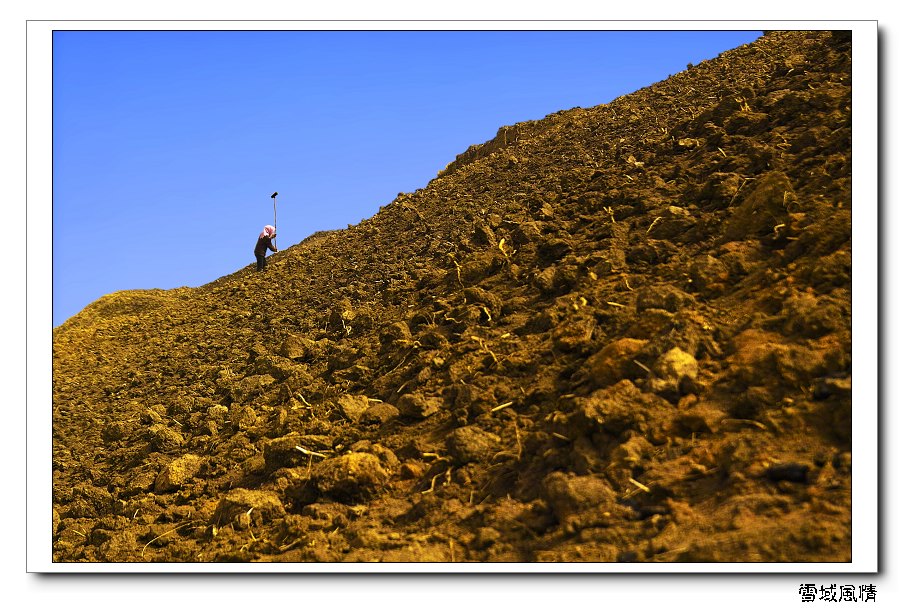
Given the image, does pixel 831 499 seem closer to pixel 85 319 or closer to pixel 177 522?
pixel 177 522

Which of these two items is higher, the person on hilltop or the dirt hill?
the person on hilltop

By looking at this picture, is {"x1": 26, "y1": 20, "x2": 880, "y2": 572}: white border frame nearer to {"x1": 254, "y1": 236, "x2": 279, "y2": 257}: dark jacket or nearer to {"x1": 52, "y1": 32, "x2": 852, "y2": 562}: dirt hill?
{"x1": 52, "y1": 32, "x2": 852, "y2": 562}: dirt hill

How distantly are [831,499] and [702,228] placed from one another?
2578 mm

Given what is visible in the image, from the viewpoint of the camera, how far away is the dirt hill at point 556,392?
3.67 meters

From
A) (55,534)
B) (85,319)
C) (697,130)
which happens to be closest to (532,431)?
(55,534)

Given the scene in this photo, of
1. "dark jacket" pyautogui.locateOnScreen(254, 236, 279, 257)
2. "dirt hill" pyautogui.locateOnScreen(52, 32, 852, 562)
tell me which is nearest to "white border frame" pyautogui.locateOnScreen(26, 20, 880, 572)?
"dirt hill" pyautogui.locateOnScreen(52, 32, 852, 562)

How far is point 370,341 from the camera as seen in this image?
7074 mm

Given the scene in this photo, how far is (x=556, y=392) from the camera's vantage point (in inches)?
183

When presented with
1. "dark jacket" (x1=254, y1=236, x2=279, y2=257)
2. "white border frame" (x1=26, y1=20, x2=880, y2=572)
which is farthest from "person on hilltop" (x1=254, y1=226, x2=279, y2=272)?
"white border frame" (x1=26, y1=20, x2=880, y2=572)

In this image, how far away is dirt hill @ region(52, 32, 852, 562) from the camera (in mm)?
3672

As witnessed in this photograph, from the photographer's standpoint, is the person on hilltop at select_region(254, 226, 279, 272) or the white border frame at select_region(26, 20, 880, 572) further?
the person on hilltop at select_region(254, 226, 279, 272)

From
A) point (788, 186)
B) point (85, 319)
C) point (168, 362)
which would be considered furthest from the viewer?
point (85, 319)
